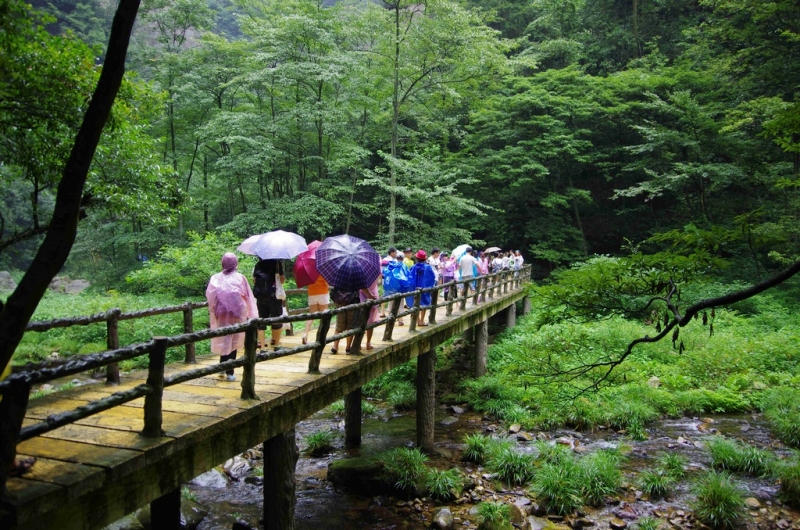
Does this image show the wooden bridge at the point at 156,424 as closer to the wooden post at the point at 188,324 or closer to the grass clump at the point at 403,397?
the wooden post at the point at 188,324

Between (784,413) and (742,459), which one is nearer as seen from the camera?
(742,459)

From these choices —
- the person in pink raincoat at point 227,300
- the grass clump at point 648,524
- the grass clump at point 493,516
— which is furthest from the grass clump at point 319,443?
the grass clump at point 648,524

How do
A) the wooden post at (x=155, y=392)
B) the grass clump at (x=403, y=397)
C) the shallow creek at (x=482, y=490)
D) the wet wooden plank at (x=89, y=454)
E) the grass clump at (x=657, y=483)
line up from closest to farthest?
the wet wooden plank at (x=89, y=454)
the wooden post at (x=155, y=392)
the shallow creek at (x=482, y=490)
the grass clump at (x=657, y=483)
the grass clump at (x=403, y=397)

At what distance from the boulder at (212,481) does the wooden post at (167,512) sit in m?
3.06

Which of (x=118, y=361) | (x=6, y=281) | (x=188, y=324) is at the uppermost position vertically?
(x=118, y=361)

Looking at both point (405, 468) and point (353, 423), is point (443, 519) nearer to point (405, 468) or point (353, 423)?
point (405, 468)

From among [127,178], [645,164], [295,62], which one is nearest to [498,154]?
[645,164]

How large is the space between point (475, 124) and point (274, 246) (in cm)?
2350

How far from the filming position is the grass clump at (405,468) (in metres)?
9.41

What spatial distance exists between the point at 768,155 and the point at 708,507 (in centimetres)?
1886

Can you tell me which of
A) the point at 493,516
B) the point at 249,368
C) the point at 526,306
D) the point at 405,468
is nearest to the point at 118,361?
the point at 249,368

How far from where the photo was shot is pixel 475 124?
2842 cm

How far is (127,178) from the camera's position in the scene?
10.6 metres

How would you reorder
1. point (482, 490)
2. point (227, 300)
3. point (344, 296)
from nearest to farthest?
1. point (227, 300)
2. point (344, 296)
3. point (482, 490)
